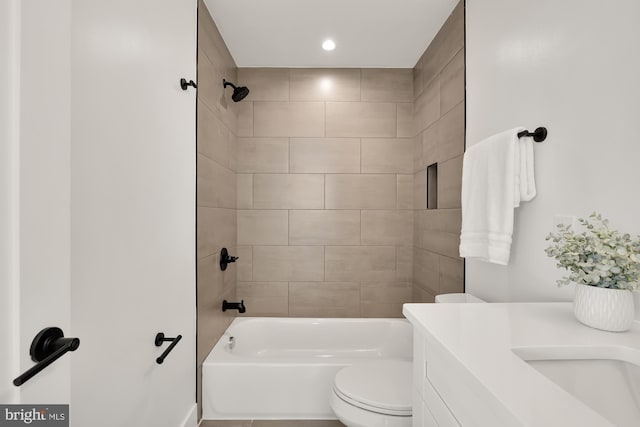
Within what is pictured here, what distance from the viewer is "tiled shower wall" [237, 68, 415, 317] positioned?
108 inches

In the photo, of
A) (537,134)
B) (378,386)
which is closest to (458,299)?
(378,386)

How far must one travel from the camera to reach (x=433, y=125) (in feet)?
7.72

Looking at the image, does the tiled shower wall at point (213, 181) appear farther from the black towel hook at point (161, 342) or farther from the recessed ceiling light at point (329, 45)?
the recessed ceiling light at point (329, 45)

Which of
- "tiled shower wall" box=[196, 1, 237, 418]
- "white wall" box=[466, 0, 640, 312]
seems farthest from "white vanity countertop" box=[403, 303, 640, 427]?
"tiled shower wall" box=[196, 1, 237, 418]

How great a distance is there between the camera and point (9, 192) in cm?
55

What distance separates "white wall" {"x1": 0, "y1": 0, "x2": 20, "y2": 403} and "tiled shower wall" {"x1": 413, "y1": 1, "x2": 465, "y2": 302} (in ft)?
6.26

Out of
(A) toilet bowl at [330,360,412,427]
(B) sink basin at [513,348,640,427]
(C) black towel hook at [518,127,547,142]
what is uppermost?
(C) black towel hook at [518,127,547,142]

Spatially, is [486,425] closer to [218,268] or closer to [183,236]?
[183,236]

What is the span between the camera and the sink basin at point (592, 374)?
0.73m

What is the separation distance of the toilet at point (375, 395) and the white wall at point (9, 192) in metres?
1.28

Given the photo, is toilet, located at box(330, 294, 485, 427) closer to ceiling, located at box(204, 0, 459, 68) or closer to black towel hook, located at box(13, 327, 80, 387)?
black towel hook, located at box(13, 327, 80, 387)

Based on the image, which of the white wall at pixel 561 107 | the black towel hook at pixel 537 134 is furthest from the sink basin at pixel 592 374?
the black towel hook at pixel 537 134

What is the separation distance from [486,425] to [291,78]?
266cm

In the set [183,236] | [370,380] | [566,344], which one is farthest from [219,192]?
[566,344]
